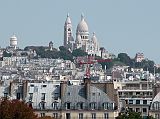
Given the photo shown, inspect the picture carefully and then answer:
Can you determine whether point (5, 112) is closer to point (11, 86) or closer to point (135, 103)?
point (11, 86)

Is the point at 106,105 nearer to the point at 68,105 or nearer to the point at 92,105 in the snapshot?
the point at 92,105

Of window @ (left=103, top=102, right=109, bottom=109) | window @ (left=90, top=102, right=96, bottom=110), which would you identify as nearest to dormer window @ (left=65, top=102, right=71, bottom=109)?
window @ (left=90, top=102, right=96, bottom=110)

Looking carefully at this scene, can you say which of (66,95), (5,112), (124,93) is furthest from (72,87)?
(124,93)

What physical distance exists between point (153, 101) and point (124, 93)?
11.5 meters

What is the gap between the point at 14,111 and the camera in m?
39.8

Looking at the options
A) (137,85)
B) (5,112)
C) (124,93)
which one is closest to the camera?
(5,112)

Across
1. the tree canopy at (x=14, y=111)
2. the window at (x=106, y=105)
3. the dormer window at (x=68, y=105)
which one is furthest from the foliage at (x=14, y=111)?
the window at (x=106, y=105)

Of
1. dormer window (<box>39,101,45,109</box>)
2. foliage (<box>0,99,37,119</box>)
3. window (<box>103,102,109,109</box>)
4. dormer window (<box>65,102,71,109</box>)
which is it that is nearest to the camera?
foliage (<box>0,99,37,119</box>)

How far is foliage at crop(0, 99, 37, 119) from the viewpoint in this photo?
130 feet

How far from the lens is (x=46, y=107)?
4600 cm

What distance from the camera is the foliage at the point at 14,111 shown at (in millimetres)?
39500

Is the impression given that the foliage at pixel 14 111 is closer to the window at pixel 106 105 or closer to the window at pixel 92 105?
the window at pixel 92 105

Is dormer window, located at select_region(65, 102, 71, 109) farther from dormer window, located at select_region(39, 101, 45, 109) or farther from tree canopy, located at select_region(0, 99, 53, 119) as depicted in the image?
tree canopy, located at select_region(0, 99, 53, 119)

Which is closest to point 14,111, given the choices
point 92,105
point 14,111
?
point 14,111
